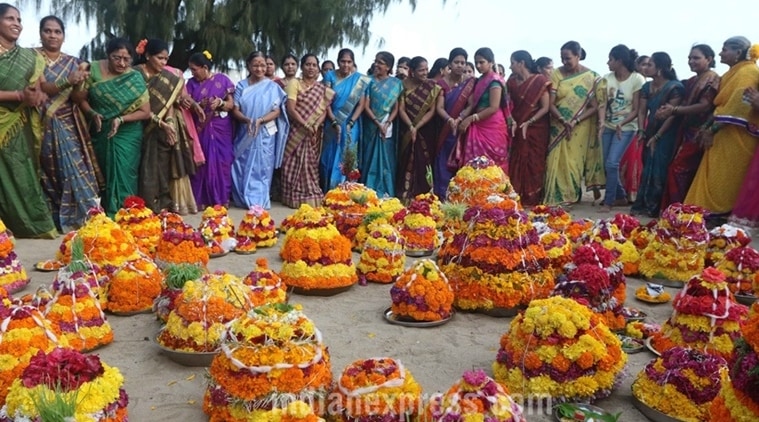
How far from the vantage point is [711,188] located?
30.1 ft

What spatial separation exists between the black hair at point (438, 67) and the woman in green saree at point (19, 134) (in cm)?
679

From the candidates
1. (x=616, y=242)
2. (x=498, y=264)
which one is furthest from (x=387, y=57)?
(x=498, y=264)

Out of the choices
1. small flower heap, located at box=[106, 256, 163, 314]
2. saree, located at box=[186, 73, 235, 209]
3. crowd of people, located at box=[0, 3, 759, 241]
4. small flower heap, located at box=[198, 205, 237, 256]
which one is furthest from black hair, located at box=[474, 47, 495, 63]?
small flower heap, located at box=[106, 256, 163, 314]

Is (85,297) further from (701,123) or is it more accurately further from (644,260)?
(701,123)

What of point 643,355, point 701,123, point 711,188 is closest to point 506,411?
point 643,355

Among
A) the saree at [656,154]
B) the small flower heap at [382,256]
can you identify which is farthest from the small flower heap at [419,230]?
the saree at [656,154]

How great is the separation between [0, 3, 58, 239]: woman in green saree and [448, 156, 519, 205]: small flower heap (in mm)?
5299

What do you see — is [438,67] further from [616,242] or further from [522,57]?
[616,242]

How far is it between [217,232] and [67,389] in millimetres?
4509

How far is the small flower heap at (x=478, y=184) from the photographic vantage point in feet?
27.9

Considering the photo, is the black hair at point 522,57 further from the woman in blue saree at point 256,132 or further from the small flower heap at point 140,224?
the small flower heap at point 140,224

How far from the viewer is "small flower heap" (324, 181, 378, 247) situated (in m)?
8.00

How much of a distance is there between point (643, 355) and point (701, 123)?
6047 mm

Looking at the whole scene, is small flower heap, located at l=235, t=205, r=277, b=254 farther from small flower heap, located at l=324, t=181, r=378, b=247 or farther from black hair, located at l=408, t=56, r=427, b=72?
black hair, located at l=408, t=56, r=427, b=72
